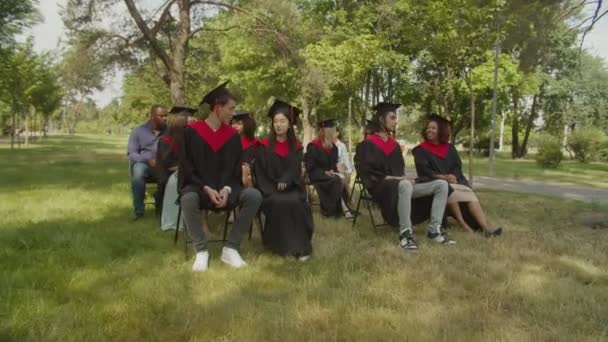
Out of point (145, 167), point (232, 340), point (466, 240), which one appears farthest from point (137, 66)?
point (232, 340)

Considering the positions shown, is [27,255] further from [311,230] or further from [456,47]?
[456,47]

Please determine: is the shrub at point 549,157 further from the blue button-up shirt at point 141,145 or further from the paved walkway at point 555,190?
the blue button-up shirt at point 141,145

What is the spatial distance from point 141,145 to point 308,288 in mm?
4347

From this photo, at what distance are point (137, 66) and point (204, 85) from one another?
476 centimetres

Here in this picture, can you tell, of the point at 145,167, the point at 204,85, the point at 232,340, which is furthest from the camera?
the point at 204,85

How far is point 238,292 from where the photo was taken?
3.84m

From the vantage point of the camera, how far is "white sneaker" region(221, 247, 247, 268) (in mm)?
4641

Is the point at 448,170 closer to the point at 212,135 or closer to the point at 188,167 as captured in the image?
Answer: the point at 212,135

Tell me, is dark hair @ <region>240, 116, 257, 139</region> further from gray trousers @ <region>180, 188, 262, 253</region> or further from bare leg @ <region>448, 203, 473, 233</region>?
bare leg @ <region>448, 203, 473, 233</region>

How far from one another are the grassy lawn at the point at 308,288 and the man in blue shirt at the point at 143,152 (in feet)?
2.16

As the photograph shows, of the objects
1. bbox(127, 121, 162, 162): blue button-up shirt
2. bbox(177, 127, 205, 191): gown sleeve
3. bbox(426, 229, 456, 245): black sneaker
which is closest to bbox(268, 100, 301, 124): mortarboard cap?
bbox(177, 127, 205, 191): gown sleeve

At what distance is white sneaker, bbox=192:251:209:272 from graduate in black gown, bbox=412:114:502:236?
123 inches

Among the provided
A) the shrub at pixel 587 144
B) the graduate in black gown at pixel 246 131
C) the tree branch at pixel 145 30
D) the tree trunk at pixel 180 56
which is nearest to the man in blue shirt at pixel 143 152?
the graduate in black gown at pixel 246 131

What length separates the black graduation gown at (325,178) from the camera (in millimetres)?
7766
